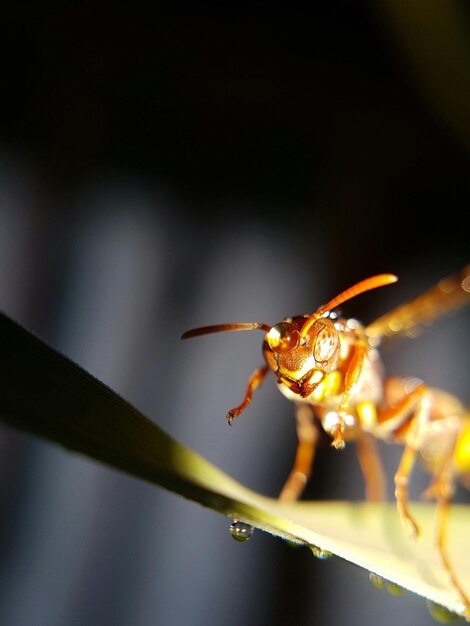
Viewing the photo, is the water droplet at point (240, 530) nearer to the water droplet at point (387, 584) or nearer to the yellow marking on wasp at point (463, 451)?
the water droplet at point (387, 584)

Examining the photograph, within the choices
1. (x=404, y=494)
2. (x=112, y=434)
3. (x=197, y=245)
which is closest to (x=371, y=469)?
(x=404, y=494)

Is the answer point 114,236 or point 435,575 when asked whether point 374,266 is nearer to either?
point 114,236

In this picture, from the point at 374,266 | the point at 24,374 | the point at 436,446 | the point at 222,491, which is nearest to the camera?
the point at 24,374

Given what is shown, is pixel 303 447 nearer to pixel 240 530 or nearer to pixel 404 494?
pixel 404 494

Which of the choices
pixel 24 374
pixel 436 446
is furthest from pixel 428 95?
pixel 24 374

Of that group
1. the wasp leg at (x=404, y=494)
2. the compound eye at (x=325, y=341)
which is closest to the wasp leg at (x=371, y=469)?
the wasp leg at (x=404, y=494)

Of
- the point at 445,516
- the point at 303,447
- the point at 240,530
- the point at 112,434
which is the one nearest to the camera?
the point at 112,434

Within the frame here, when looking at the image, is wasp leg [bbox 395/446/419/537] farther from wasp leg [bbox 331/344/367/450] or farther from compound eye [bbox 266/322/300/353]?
compound eye [bbox 266/322/300/353]
